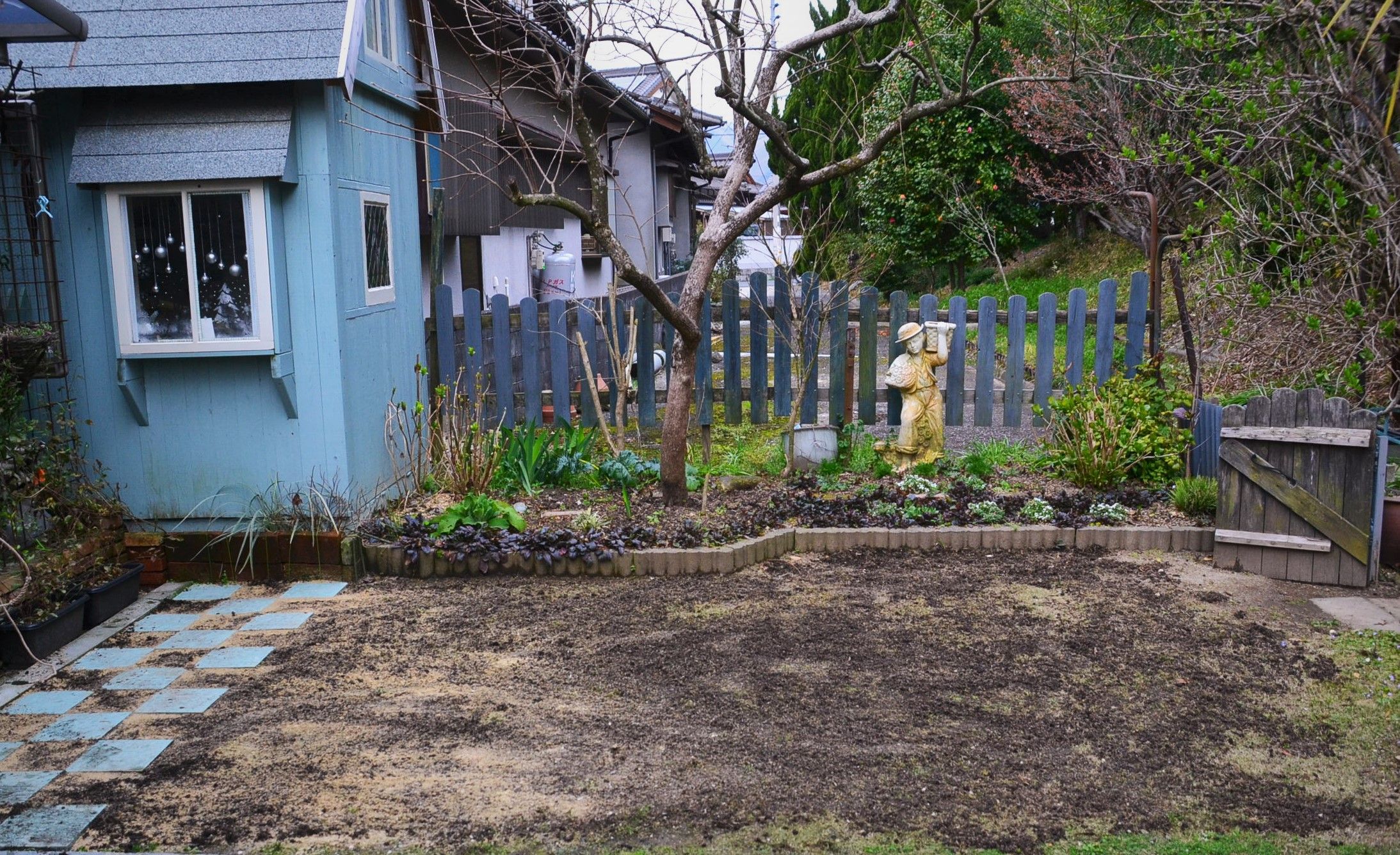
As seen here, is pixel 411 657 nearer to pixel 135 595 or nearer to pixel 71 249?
pixel 135 595

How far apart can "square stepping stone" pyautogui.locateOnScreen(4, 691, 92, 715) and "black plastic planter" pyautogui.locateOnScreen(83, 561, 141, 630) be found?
2.95ft

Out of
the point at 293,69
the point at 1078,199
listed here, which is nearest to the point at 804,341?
the point at 293,69

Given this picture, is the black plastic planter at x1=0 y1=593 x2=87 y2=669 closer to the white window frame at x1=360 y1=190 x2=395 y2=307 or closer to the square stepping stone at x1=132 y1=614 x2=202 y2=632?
the square stepping stone at x1=132 y1=614 x2=202 y2=632

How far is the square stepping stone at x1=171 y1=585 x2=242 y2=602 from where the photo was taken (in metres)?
6.54

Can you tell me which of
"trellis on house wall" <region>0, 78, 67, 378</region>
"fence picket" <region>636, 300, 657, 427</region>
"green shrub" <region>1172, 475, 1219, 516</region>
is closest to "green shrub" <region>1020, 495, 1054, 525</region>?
"green shrub" <region>1172, 475, 1219, 516</region>

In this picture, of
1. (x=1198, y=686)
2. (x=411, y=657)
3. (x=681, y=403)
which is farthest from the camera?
(x=681, y=403)

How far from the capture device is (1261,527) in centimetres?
676

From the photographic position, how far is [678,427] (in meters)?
7.71

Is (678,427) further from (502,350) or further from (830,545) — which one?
Answer: (502,350)

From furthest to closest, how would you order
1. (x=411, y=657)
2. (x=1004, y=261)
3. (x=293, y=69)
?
(x=1004, y=261)
(x=293, y=69)
(x=411, y=657)

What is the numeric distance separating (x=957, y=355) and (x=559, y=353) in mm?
3527

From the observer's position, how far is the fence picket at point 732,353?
31.6ft

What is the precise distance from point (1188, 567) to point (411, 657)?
15.6 feet

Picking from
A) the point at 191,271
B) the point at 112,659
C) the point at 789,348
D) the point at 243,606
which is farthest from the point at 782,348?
the point at 112,659
